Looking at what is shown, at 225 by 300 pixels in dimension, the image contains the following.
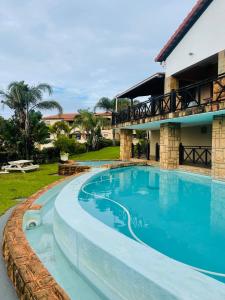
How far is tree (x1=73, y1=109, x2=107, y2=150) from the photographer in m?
35.8

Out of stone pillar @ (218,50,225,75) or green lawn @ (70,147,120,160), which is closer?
stone pillar @ (218,50,225,75)

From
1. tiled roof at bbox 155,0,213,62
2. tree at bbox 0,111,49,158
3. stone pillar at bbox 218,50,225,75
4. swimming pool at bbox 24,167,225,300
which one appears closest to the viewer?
swimming pool at bbox 24,167,225,300

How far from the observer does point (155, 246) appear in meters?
4.53

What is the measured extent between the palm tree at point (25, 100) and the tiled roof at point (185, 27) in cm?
1229

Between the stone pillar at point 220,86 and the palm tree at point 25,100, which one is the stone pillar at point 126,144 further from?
the stone pillar at point 220,86

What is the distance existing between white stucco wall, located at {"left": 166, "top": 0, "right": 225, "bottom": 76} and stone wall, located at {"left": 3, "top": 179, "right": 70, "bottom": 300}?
12857mm

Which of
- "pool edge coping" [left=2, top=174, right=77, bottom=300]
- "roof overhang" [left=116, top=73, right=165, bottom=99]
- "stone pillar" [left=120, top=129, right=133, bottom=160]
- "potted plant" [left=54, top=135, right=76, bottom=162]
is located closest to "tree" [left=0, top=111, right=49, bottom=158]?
"potted plant" [left=54, top=135, right=76, bottom=162]

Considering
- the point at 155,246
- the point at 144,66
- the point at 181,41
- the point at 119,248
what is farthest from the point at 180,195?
the point at 144,66

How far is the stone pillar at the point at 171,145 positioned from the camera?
15.3m

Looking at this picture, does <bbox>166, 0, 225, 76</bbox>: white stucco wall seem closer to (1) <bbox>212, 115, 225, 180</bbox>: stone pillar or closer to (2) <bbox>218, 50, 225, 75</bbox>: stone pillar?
(2) <bbox>218, 50, 225, 75</bbox>: stone pillar

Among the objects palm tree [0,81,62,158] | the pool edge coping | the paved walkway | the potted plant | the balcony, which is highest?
palm tree [0,81,62,158]

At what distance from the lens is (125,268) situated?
9.00 ft

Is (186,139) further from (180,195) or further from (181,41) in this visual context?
(180,195)

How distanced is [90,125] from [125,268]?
33.7 m
